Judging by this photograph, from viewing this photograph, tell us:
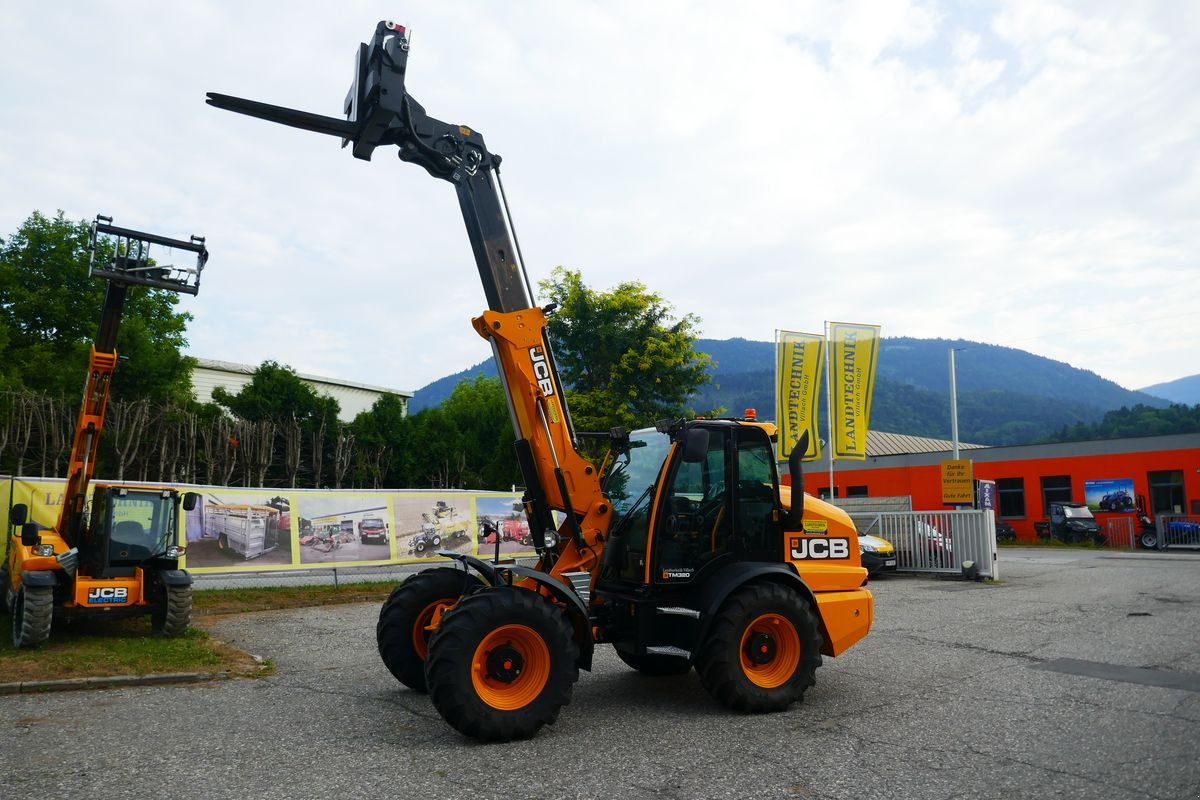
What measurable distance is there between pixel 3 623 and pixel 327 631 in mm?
4470

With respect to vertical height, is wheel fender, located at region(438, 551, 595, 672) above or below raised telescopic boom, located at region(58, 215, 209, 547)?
below

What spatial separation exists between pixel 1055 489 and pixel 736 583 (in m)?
35.8

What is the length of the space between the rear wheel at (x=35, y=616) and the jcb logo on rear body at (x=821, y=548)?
839 centimetres

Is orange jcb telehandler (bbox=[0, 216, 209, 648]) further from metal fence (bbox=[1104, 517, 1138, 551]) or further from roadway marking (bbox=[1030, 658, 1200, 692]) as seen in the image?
metal fence (bbox=[1104, 517, 1138, 551])

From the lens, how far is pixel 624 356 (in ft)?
80.2

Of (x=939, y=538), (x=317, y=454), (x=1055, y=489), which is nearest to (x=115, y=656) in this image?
(x=939, y=538)

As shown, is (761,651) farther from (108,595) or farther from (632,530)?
(108,595)

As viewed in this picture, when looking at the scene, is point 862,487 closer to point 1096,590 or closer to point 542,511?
point 1096,590

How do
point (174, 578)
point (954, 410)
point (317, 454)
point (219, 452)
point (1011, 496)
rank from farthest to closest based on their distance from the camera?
1. point (1011, 496)
2. point (317, 454)
3. point (219, 452)
4. point (954, 410)
5. point (174, 578)

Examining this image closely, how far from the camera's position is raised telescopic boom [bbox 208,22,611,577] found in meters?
6.91

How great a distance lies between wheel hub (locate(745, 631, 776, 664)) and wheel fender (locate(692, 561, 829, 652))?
41cm

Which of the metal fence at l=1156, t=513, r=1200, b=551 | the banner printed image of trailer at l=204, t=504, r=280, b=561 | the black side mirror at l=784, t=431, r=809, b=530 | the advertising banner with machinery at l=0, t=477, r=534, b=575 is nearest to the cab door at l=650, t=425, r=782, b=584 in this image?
the black side mirror at l=784, t=431, r=809, b=530

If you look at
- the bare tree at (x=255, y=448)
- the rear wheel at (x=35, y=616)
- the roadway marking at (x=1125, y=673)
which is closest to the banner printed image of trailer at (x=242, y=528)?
the rear wheel at (x=35, y=616)

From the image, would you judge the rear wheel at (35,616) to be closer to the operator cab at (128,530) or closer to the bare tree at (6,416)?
the operator cab at (128,530)
